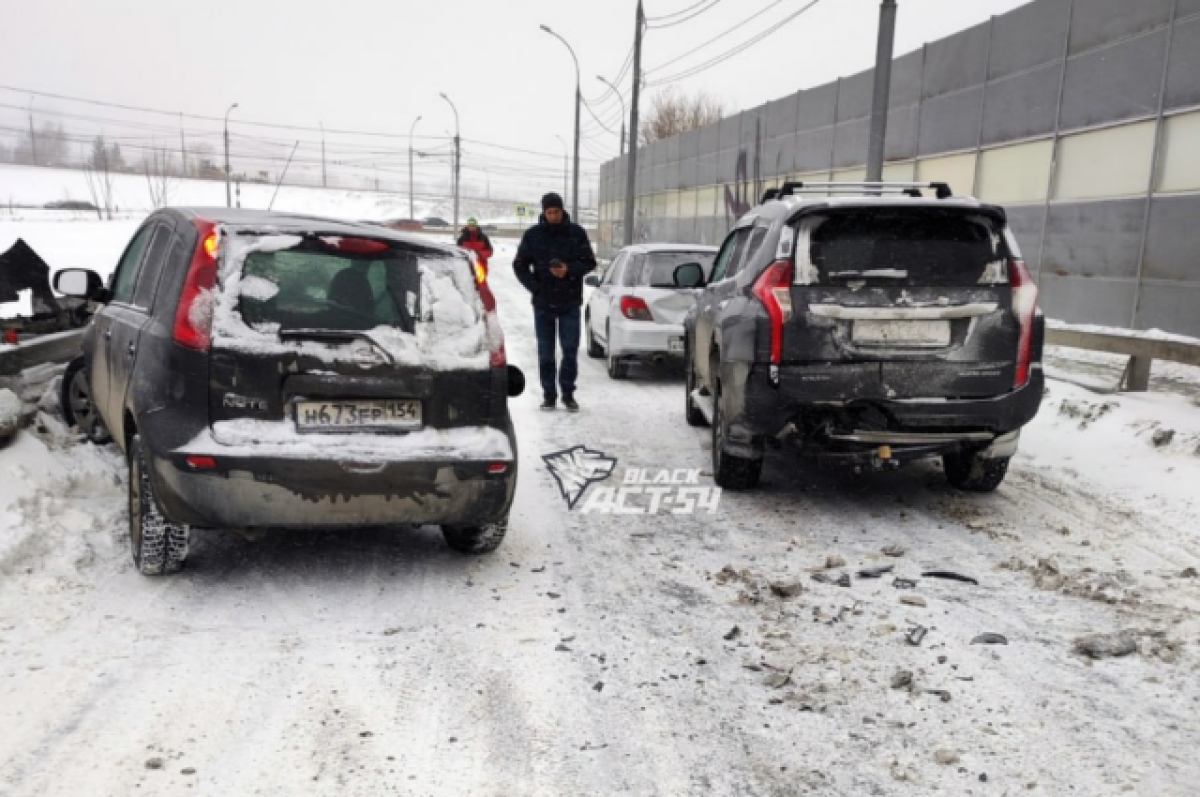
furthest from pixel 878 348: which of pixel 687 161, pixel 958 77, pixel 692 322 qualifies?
pixel 687 161

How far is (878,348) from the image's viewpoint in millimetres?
5090

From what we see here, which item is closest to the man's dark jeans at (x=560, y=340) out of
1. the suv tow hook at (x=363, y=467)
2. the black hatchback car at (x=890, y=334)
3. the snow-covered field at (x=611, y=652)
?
the snow-covered field at (x=611, y=652)

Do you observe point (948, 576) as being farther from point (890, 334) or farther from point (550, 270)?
point (550, 270)

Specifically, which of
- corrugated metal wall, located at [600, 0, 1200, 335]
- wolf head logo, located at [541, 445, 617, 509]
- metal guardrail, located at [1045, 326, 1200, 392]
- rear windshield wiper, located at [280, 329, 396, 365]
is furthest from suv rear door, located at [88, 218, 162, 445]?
corrugated metal wall, located at [600, 0, 1200, 335]

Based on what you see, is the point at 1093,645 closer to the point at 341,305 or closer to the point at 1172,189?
the point at 341,305

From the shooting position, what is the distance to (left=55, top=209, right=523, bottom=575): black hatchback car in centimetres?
386

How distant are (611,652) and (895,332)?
256 cm

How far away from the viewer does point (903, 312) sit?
5062 millimetres

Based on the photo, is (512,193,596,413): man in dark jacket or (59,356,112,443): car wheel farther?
(512,193,596,413): man in dark jacket

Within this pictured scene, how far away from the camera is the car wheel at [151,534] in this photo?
4.08m

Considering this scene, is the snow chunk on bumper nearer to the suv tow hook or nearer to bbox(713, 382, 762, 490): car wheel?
the suv tow hook

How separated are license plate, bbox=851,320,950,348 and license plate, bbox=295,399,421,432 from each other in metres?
Answer: 2.49

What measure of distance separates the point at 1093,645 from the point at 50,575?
4.44m

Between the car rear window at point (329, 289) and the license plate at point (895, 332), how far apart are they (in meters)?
2.44
